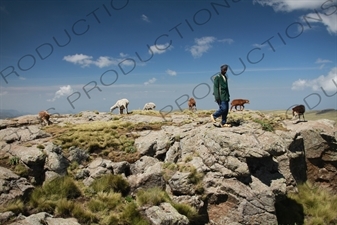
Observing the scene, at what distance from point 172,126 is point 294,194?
34.2ft

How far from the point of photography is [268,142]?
50.9 feet

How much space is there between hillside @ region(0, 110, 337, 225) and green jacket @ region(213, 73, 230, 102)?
220 cm

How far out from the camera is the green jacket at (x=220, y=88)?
16328 mm

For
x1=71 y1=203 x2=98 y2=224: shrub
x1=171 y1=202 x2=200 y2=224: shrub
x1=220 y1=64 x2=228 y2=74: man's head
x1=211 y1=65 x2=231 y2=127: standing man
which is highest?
x1=220 y1=64 x2=228 y2=74: man's head

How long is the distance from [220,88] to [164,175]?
666cm

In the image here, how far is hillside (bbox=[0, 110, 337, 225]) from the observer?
462 inches

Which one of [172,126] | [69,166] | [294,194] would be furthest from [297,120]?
[69,166]

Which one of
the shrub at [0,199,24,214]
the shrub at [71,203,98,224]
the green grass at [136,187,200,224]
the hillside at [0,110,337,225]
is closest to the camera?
the shrub at [0,199,24,214]

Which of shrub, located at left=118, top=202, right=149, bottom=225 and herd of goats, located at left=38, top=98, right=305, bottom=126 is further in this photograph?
herd of goats, located at left=38, top=98, right=305, bottom=126

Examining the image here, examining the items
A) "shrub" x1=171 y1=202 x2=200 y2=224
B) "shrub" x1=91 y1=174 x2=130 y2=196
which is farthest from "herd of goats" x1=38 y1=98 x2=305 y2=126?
"shrub" x1=171 y1=202 x2=200 y2=224

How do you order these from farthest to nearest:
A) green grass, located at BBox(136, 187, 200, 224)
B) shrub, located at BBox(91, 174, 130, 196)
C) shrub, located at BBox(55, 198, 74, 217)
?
shrub, located at BBox(91, 174, 130, 196)
green grass, located at BBox(136, 187, 200, 224)
shrub, located at BBox(55, 198, 74, 217)

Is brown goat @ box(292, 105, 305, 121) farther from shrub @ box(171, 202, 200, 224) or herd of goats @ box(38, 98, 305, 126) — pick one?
shrub @ box(171, 202, 200, 224)

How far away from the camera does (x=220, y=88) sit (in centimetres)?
1636

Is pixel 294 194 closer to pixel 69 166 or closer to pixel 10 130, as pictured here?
pixel 69 166
